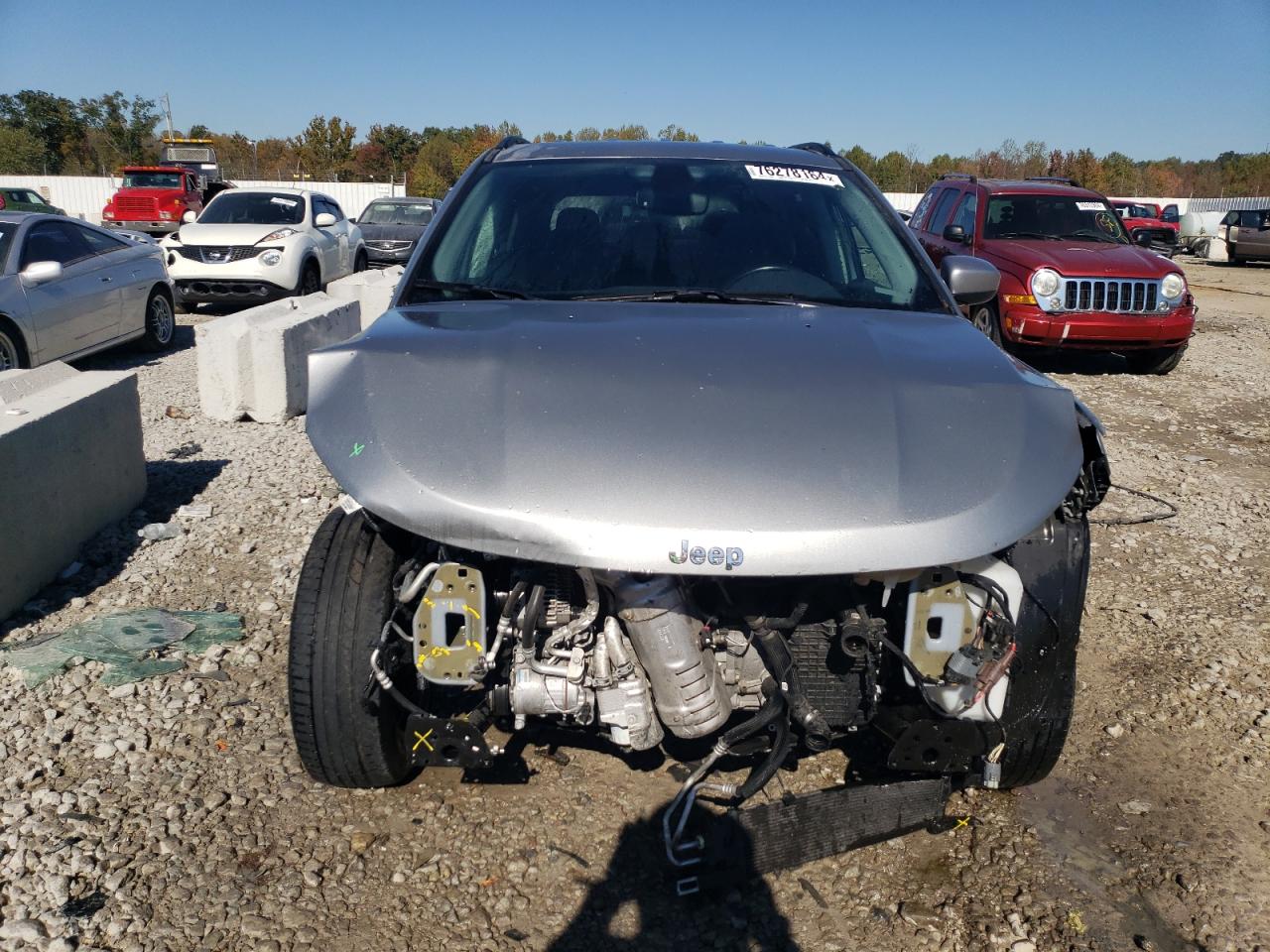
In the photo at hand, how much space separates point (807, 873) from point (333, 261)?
516 inches

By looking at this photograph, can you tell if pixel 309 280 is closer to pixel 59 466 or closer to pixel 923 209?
pixel 923 209

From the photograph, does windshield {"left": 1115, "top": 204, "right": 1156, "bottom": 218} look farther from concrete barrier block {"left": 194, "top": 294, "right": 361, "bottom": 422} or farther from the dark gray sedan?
concrete barrier block {"left": 194, "top": 294, "right": 361, "bottom": 422}

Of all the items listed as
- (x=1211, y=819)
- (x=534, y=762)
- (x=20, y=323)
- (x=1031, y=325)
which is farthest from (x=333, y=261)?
(x=1211, y=819)

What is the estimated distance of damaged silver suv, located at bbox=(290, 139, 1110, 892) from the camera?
2.27m

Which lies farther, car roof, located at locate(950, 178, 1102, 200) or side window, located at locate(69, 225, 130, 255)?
car roof, located at locate(950, 178, 1102, 200)

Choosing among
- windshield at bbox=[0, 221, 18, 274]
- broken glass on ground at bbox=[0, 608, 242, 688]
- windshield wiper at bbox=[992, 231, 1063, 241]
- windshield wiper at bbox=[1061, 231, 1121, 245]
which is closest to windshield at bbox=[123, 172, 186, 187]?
windshield at bbox=[0, 221, 18, 274]

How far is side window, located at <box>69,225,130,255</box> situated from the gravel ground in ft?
20.5

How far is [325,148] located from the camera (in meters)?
56.6

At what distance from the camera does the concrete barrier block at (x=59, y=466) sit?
169 inches

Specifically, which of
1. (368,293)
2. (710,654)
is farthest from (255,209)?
(710,654)

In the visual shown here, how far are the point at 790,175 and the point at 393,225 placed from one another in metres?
16.3

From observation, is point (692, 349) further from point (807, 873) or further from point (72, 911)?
point (72, 911)

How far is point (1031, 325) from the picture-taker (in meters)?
10.0

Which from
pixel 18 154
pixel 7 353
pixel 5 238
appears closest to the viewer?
pixel 7 353
